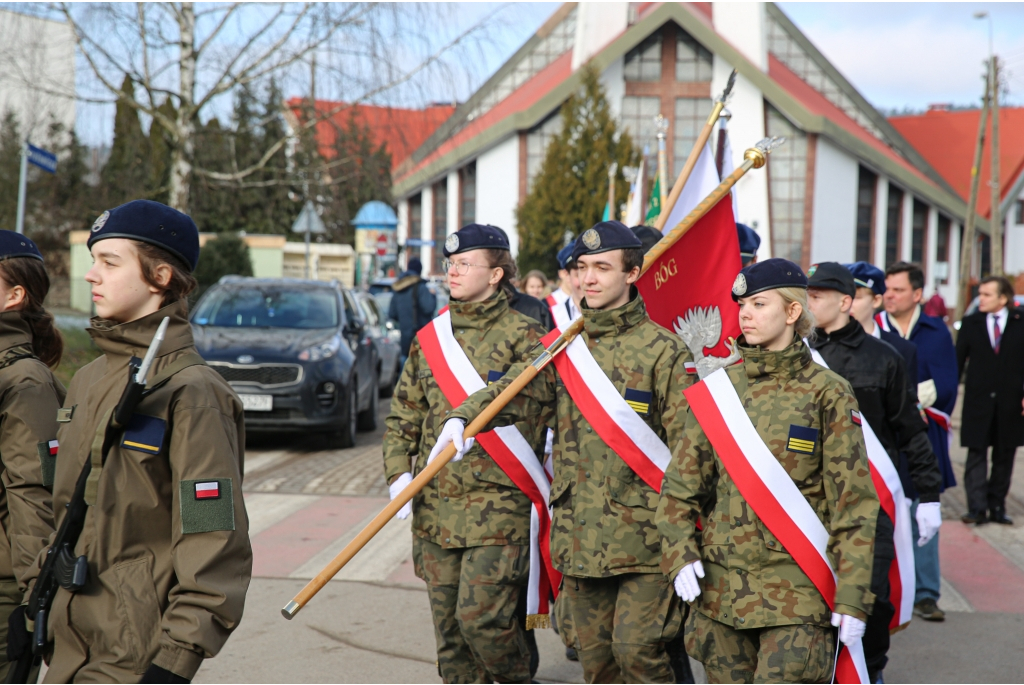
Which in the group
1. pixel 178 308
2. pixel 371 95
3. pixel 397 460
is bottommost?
pixel 397 460

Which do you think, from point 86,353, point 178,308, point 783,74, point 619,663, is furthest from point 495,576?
point 783,74

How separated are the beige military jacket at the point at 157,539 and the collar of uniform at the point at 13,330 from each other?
963mm

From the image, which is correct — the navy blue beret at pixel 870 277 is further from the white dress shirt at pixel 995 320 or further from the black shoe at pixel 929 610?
the white dress shirt at pixel 995 320

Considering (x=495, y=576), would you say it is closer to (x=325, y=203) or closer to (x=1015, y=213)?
(x=325, y=203)

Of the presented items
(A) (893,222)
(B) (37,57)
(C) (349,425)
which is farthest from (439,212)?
(C) (349,425)

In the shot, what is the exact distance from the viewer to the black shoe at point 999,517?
28.2 feet

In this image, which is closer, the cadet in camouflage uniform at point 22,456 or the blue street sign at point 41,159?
the cadet in camouflage uniform at point 22,456

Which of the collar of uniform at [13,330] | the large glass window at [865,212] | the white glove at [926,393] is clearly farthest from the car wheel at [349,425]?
the large glass window at [865,212]

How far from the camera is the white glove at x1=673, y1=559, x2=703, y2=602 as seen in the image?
131 inches

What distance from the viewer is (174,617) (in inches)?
88.3

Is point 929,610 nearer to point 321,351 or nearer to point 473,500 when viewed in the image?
point 473,500

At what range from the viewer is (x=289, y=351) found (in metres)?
11.1

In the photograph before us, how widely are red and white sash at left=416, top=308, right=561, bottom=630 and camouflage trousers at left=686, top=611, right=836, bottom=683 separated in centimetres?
84

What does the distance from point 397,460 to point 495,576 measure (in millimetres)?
653
